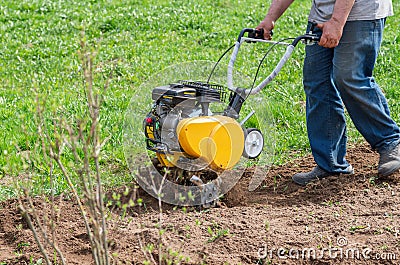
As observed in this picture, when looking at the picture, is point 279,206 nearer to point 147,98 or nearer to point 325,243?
point 325,243

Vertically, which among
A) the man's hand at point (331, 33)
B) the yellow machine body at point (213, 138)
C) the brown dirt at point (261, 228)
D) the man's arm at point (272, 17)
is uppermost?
the man's arm at point (272, 17)

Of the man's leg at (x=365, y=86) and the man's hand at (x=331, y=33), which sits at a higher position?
the man's hand at (x=331, y=33)

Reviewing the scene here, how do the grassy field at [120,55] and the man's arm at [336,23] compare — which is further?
the grassy field at [120,55]

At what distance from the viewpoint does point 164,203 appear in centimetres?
460

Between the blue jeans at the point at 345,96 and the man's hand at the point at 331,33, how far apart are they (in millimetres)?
162

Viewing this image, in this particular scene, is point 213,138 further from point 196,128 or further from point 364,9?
point 364,9

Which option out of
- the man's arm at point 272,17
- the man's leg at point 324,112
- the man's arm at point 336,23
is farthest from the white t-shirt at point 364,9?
the man's arm at point 272,17

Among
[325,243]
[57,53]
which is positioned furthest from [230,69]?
[57,53]

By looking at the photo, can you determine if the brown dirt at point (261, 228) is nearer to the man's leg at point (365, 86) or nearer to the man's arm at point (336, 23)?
the man's leg at point (365, 86)

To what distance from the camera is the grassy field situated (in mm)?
5855

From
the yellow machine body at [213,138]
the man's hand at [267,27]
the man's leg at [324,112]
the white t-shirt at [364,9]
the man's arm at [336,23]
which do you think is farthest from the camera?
the man's hand at [267,27]

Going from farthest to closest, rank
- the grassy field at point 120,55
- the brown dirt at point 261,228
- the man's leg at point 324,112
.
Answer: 1. the grassy field at point 120,55
2. the man's leg at point 324,112
3. the brown dirt at point 261,228

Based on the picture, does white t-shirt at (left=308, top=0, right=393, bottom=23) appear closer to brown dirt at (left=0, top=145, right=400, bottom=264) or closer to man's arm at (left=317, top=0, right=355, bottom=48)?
man's arm at (left=317, top=0, right=355, bottom=48)

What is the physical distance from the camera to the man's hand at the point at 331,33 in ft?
14.6
